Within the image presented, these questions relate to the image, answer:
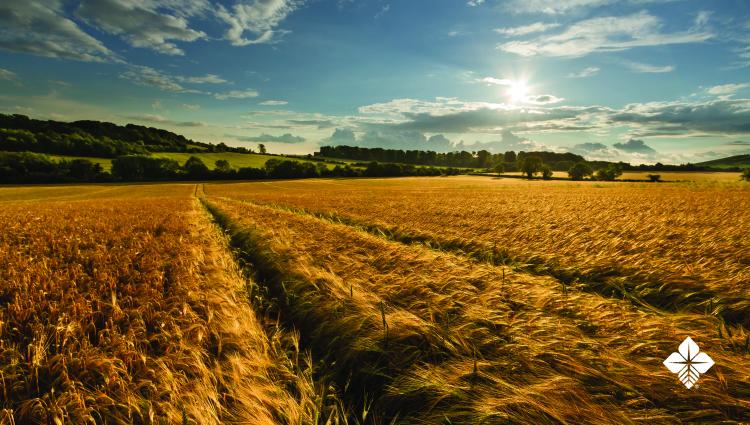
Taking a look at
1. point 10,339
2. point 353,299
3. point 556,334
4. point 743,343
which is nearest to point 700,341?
point 743,343

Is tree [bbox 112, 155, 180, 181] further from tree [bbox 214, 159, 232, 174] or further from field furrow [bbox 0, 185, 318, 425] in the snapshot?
field furrow [bbox 0, 185, 318, 425]

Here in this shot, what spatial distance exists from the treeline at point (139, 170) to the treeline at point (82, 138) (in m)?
29.5

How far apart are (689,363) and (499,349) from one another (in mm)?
1579

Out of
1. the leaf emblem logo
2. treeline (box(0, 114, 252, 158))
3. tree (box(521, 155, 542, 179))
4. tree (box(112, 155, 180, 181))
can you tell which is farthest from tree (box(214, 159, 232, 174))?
the leaf emblem logo

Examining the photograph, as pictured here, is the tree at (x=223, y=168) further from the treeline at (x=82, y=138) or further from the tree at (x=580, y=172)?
the tree at (x=580, y=172)

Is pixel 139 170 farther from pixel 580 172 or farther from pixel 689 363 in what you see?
pixel 580 172

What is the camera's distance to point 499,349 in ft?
11.0

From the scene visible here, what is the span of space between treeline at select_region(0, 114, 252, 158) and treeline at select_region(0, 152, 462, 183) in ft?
96.7

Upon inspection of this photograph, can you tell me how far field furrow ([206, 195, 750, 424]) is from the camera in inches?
96.5

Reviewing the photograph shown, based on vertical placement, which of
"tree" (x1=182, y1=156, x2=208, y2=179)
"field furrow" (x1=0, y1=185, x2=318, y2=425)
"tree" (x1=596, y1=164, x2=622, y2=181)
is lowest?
"field furrow" (x1=0, y1=185, x2=318, y2=425)

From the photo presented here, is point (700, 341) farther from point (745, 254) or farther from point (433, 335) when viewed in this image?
point (745, 254)

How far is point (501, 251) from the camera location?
878 cm

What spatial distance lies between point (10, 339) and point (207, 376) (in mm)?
2316

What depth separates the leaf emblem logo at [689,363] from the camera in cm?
265
